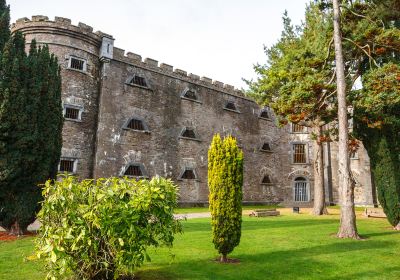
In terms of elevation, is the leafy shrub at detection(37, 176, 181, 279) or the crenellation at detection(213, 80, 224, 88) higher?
the crenellation at detection(213, 80, 224, 88)

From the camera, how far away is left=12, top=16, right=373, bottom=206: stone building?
1917 cm

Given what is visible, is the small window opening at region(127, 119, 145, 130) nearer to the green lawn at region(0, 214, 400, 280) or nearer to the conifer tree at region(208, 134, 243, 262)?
the green lawn at region(0, 214, 400, 280)

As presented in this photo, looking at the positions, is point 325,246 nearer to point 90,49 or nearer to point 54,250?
point 54,250

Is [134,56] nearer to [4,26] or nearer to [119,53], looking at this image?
[119,53]

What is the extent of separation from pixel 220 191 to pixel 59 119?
295 inches

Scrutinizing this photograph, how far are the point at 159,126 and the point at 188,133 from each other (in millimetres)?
2795

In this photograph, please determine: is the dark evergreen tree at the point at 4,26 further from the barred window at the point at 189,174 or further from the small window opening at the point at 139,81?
the barred window at the point at 189,174

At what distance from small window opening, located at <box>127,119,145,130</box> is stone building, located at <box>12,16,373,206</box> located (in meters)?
0.07

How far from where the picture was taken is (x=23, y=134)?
1017cm

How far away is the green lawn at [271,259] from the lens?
640 centimetres

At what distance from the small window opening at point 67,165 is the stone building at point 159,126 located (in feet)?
0.19

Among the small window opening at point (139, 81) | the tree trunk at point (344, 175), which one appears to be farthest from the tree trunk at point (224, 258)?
the small window opening at point (139, 81)

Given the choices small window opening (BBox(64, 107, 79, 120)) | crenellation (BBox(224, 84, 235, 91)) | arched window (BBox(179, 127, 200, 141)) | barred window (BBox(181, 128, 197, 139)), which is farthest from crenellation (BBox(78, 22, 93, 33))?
crenellation (BBox(224, 84, 235, 91))

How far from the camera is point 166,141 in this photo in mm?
22906
